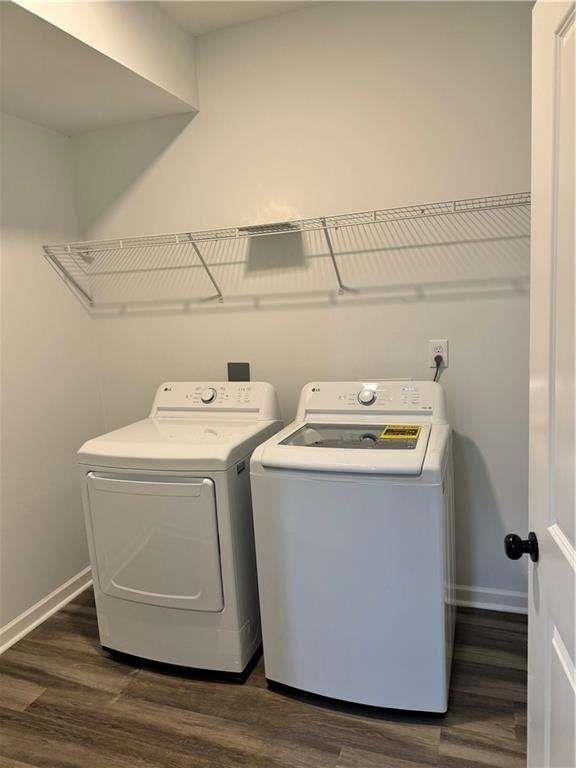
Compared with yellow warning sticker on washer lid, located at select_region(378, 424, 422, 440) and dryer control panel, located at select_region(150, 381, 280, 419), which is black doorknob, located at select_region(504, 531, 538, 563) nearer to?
yellow warning sticker on washer lid, located at select_region(378, 424, 422, 440)

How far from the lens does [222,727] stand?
5.57 ft

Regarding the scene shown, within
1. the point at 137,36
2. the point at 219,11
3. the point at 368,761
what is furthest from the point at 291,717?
the point at 219,11

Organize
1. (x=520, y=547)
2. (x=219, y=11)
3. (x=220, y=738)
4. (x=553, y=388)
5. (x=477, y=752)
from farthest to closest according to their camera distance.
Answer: (x=219, y=11), (x=220, y=738), (x=477, y=752), (x=520, y=547), (x=553, y=388)

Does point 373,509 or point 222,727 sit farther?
point 222,727

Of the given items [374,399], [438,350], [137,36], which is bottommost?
[374,399]

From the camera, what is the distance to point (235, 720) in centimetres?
Answer: 172

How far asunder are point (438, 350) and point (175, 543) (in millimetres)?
1236

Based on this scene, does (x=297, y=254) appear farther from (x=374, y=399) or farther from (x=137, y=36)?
(x=137, y=36)

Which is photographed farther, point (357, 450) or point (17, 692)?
point (17, 692)

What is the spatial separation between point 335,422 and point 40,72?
164cm

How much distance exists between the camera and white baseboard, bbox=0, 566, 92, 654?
7.16ft

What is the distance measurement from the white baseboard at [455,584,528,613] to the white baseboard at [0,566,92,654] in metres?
1.76

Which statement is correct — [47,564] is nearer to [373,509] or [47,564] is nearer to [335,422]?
[335,422]

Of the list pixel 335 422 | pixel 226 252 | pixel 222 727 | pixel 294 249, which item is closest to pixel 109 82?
pixel 226 252
